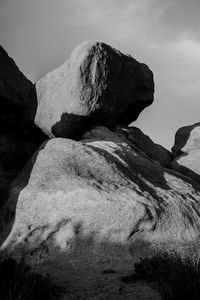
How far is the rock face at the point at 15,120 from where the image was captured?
62.9ft

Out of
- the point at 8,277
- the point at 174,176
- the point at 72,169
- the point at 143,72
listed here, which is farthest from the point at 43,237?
the point at 143,72

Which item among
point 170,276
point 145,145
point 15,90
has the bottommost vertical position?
point 170,276

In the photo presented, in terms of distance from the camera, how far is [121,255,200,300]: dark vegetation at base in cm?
953

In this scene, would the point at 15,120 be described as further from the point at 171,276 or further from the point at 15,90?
the point at 171,276

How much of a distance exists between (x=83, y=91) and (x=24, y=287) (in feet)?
40.8

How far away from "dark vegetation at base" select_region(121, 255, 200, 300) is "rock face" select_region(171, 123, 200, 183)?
9.57 meters

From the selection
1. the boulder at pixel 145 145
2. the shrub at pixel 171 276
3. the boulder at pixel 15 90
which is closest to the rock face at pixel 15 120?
the boulder at pixel 15 90

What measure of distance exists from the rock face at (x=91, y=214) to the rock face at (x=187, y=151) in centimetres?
495

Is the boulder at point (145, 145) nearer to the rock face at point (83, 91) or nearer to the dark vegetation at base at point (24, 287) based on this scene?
the rock face at point (83, 91)

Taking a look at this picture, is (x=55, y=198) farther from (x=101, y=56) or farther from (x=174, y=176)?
(x=101, y=56)

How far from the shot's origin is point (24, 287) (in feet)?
29.6

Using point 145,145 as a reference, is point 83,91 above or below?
above

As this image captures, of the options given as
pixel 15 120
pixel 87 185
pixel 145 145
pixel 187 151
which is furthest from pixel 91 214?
pixel 187 151

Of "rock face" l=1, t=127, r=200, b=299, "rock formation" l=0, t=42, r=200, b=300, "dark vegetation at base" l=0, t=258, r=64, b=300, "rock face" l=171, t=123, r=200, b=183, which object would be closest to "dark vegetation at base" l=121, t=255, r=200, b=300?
"rock formation" l=0, t=42, r=200, b=300
